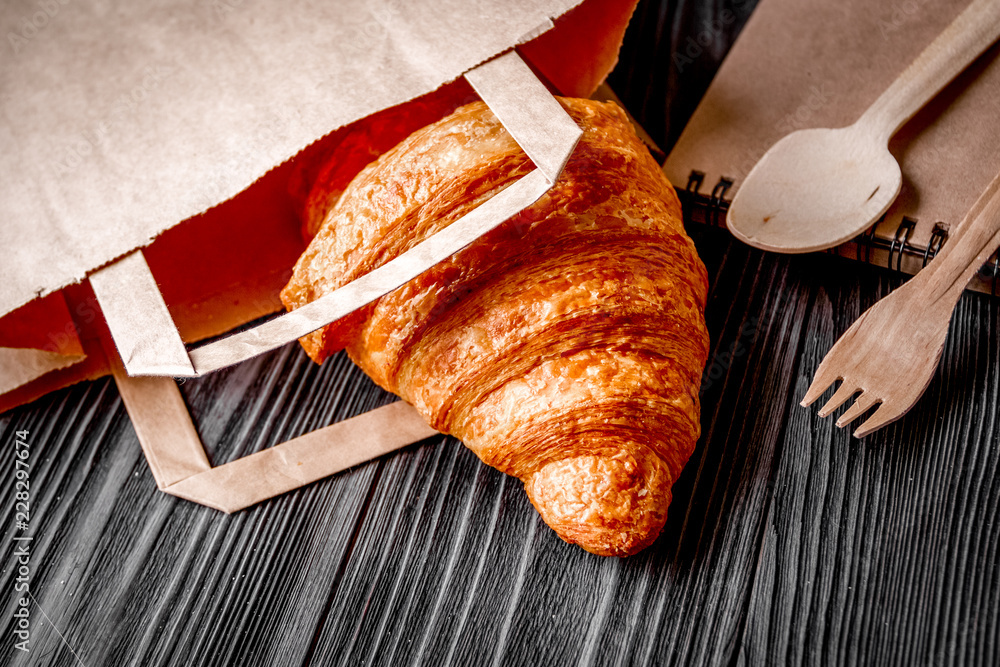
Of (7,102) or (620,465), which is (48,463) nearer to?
(7,102)

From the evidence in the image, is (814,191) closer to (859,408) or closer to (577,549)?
(859,408)

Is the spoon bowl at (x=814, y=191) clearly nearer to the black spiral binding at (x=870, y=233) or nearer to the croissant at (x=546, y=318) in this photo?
the black spiral binding at (x=870, y=233)

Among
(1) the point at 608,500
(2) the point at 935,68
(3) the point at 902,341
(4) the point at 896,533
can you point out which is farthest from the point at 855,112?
(1) the point at 608,500

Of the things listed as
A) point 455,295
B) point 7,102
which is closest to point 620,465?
point 455,295

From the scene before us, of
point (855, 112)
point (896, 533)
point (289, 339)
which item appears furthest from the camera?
point (855, 112)

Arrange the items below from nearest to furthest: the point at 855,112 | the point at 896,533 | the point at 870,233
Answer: the point at 896,533, the point at 870,233, the point at 855,112

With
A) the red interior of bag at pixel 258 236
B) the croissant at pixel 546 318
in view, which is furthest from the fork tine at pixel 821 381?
the red interior of bag at pixel 258 236
